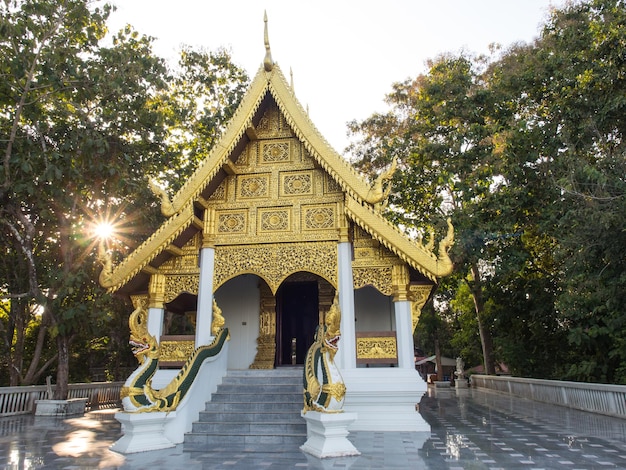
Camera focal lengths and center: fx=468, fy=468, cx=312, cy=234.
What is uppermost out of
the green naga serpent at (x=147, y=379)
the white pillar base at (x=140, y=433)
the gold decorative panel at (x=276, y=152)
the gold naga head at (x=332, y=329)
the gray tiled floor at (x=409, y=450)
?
the gold decorative panel at (x=276, y=152)

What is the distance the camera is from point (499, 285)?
15.1m

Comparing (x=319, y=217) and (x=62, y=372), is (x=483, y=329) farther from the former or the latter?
(x=62, y=372)

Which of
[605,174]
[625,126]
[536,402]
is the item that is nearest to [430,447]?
[605,174]

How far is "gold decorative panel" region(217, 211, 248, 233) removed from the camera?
302 inches

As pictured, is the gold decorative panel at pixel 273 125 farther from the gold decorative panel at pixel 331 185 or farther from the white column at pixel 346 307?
the white column at pixel 346 307

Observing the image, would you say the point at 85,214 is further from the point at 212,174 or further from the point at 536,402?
the point at 536,402

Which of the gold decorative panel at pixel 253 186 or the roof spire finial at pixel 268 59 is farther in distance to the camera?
the gold decorative panel at pixel 253 186

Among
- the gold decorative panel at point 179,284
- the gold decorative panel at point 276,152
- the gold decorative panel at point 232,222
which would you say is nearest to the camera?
the gold decorative panel at point 179,284

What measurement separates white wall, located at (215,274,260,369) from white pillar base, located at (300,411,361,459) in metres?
3.90

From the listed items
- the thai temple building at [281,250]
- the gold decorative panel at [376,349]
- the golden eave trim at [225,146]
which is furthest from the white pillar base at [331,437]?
the golden eave trim at [225,146]

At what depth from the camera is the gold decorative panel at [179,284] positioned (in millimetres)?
7508

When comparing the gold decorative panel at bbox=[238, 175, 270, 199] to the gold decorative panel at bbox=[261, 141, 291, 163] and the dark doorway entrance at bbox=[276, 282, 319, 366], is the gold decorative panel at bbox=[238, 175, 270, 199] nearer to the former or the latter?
the gold decorative panel at bbox=[261, 141, 291, 163]

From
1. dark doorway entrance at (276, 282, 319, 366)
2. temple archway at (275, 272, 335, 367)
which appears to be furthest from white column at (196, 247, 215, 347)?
dark doorway entrance at (276, 282, 319, 366)

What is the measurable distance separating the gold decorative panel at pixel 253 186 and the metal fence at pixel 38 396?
584 centimetres
